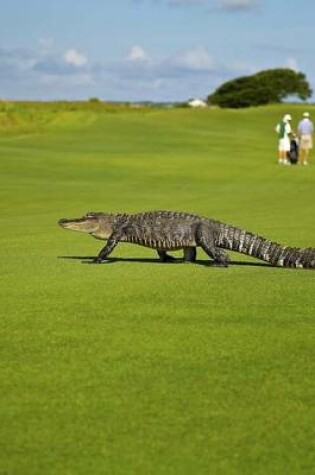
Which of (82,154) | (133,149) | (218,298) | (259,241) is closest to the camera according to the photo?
(218,298)

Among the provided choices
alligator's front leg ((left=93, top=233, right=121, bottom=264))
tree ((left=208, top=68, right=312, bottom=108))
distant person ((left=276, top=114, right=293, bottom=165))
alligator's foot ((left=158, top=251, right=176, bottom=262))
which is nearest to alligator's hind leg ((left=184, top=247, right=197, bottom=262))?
alligator's foot ((left=158, top=251, right=176, bottom=262))

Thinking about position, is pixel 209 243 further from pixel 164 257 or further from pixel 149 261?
pixel 149 261

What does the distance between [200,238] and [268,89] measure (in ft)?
390

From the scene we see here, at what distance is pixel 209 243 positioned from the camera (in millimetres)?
11094

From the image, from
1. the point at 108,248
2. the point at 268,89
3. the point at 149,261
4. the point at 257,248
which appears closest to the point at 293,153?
the point at 149,261

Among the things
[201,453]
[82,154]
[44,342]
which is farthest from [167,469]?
[82,154]

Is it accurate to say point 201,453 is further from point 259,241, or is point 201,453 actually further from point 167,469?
point 259,241

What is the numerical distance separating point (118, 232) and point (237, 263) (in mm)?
1282

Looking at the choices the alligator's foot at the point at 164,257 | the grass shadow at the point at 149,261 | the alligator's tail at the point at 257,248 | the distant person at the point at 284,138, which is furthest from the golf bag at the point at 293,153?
the alligator's tail at the point at 257,248

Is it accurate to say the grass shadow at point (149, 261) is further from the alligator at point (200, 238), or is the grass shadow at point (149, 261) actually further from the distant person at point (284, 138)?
the distant person at point (284, 138)

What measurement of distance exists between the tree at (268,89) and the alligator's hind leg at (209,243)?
116 meters

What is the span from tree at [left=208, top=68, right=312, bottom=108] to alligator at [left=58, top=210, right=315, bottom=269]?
4570 inches

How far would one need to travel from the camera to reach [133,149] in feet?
149

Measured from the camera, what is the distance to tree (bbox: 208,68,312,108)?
12712 cm
